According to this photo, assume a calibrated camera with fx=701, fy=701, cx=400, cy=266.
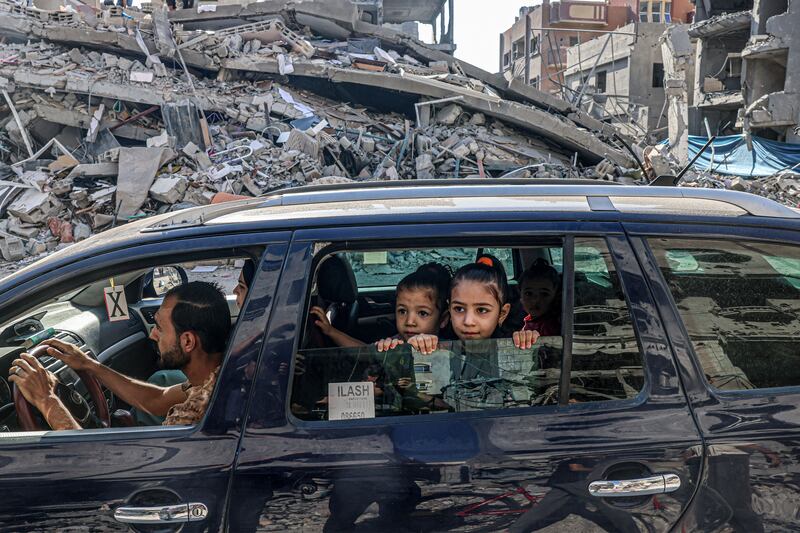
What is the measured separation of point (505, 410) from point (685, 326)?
1.82ft

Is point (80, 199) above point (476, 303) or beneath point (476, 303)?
beneath

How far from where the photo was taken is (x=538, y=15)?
50719mm

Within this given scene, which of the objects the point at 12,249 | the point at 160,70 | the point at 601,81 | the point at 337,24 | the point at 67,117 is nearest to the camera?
the point at 12,249

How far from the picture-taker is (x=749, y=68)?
28.5m

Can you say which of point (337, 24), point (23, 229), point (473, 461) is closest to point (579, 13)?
point (337, 24)

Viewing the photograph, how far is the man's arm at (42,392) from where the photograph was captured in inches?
83.8

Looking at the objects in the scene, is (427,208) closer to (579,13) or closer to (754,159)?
(754,159)

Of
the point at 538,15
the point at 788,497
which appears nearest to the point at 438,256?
the point at 788,497

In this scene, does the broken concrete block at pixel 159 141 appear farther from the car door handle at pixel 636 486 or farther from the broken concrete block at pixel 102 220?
the car door handle at pixel 636 486

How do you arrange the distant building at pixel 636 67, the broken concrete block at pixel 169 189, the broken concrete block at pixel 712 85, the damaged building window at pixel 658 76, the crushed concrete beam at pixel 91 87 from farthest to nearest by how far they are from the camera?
the damaged building window at pixel 658 76 → the distant building at pixel 636 67 → the broken concrete block at pixel 712 85 → the crushed concrete beam at pixel 91 87 → the broken concrete block at pixel 169 189

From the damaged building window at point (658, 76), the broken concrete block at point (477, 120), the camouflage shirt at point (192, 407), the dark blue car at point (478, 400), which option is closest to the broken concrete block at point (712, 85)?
the damaged building window at point (658, 76)

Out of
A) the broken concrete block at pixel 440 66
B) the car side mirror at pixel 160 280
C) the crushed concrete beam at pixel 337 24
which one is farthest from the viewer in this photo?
the crushed concrete beam at pixel 337 24

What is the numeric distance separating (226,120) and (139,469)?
16233 millimetres

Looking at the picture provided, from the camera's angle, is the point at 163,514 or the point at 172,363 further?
the point at 172,363
